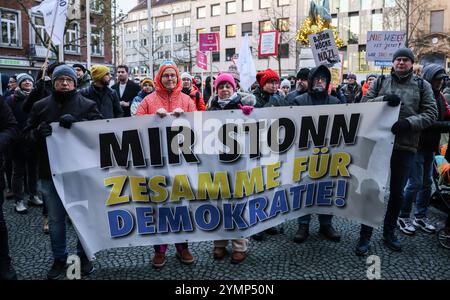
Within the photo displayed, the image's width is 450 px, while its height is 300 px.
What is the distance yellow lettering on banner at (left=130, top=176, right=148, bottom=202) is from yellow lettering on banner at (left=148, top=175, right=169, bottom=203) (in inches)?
2.2

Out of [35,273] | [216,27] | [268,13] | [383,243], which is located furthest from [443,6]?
[35,273]

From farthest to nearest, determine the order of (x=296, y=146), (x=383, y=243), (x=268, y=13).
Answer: (x=268, y=13)
(x=383, y=243)
(x=296, y=146)

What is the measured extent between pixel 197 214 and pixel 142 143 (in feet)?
2.79

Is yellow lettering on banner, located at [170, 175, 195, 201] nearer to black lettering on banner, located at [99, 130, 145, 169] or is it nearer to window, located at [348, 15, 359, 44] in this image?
black lettering on banner, located at [99, 130, 145, 169]

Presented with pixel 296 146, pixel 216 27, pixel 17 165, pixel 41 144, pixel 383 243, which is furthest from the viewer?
pixel 216 27

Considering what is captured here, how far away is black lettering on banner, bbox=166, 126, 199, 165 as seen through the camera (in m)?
3.81

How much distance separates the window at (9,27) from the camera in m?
28.6

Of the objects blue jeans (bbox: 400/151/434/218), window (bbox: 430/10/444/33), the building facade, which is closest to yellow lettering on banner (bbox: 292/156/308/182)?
blue jeans (bbox: 400/151/434/218)

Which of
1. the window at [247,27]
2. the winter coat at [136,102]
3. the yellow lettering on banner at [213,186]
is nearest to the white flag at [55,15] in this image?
the winter coat at [136,102]

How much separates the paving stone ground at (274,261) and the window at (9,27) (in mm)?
28449

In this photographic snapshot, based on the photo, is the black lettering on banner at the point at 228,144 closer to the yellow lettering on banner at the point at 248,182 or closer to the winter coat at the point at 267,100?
the yellow lettering on banner at the point at 248,182

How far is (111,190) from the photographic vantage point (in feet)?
12.3

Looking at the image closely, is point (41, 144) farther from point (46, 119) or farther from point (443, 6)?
point (443, 6)

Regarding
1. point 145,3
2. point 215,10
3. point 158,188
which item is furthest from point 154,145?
point 145,3
